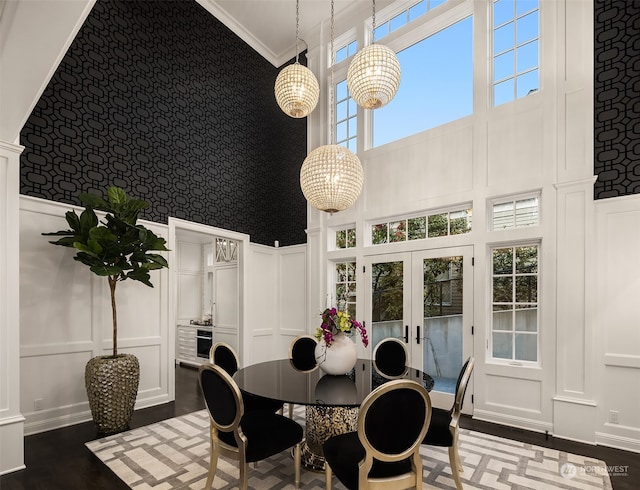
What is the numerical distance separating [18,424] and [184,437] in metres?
1.35

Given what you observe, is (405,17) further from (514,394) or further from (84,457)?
(84,457)

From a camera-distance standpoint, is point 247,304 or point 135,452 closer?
point 135,452

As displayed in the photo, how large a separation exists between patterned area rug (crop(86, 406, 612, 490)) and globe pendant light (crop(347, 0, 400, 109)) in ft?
9.98

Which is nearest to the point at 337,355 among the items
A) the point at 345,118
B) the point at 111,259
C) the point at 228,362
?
the point at 228,362

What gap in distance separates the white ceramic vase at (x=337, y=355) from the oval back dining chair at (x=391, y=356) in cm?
56

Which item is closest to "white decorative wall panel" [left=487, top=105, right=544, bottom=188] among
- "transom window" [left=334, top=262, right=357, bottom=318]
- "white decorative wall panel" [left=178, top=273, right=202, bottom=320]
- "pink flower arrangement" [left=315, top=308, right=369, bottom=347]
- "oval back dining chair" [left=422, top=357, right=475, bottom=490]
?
"transom window" [left=334, top=262, right=357, bottom=318]

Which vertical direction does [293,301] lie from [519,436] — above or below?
above

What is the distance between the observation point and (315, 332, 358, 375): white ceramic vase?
2910mm

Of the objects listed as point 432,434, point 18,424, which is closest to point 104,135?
point 18,424

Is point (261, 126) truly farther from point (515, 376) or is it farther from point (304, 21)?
point (515, 376)

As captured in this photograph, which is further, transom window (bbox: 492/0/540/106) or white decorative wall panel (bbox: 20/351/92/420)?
transom window (bbox: 492/0/540/106)

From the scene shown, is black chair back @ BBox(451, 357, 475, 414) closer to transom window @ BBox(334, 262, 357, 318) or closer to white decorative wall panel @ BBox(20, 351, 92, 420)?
transom window @ BBox(334, 262, 357, 318)

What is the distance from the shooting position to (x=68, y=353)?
3.97 m

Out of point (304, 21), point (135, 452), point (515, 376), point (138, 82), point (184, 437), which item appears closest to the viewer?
point (135, 452)
